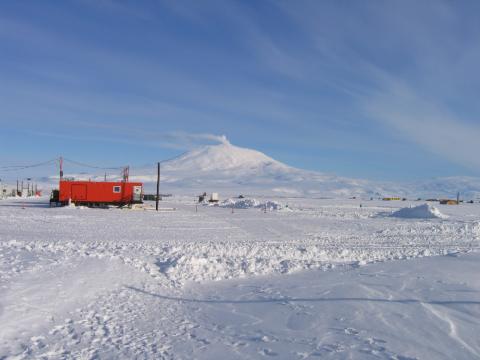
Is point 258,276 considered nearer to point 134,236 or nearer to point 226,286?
point 226,286

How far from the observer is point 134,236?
19203 millimetres

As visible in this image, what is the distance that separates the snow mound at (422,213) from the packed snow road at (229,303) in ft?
71.2

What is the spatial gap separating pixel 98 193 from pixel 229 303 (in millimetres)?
36556

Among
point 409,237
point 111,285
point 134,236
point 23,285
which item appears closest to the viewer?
point 23,285

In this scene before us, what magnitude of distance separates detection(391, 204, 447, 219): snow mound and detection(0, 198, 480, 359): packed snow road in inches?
854

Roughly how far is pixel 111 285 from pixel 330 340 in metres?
5.30

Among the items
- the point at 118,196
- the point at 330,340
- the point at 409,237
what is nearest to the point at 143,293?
the point at 330,340

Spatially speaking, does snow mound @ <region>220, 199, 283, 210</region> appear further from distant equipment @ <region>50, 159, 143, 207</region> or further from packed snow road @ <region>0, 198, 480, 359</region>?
packed snow road @ <region>0, 198, 480, 359</region>

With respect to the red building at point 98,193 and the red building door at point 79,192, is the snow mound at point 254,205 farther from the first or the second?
the red building door at point 79,192

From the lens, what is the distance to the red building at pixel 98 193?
42.3m

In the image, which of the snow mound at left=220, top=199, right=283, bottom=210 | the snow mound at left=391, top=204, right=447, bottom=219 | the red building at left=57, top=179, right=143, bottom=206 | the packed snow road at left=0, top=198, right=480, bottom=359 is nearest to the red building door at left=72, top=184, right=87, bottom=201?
the red building at left=57, top=179, right=143, bottom=206

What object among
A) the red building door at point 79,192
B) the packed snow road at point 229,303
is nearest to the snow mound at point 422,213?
the packed snow road at point 229,303

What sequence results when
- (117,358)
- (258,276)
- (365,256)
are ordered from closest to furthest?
(117,358)
(258,276)
(365,256)

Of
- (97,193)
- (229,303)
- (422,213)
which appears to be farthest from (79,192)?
(229,303)
